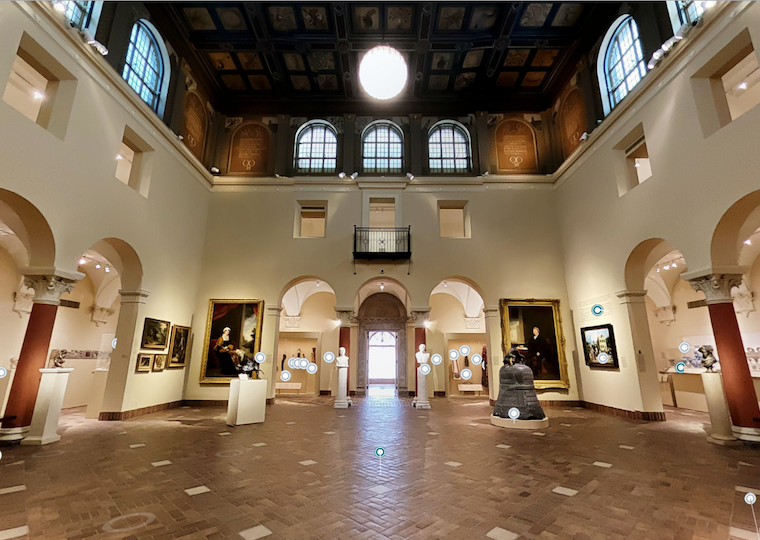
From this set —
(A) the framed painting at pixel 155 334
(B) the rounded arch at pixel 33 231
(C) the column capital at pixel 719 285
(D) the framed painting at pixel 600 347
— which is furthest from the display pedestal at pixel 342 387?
(C) the column capital at pixel 719 285

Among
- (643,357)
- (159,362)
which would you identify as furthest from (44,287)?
(643,357)

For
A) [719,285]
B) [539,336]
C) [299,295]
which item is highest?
[299,295]

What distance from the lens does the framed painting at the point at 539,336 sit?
37.3ft

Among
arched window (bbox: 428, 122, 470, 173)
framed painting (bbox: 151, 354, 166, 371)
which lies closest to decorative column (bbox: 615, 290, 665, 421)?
arched window (bbox: 428, 122, 470, 173)

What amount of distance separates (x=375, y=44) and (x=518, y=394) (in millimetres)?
11088

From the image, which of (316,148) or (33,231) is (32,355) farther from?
(316,148)

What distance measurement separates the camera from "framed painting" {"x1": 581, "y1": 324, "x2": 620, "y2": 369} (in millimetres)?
9641

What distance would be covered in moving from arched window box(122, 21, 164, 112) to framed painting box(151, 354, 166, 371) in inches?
271

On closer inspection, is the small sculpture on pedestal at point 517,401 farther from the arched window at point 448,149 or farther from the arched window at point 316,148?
the arched window at point 316,148

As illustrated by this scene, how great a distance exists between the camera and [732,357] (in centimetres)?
654

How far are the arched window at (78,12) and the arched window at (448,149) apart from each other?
1002cm

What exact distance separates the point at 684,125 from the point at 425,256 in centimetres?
732

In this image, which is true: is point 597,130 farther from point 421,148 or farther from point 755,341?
point 755,341

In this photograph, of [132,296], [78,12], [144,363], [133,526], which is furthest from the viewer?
[144,363]
